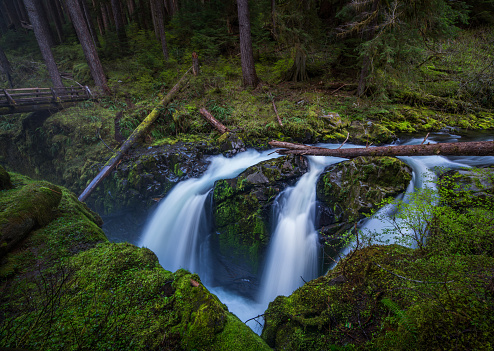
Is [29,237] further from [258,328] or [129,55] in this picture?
[129,55]

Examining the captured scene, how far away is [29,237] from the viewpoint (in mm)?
3457

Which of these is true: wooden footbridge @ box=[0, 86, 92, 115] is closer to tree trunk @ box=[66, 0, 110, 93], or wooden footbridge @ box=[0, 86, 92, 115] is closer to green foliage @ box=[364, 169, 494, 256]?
tree trunk @ box=[66, 0, 110, 93]

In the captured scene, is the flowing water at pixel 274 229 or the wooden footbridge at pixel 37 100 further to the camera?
the wooden footbridge at pixel 37 100

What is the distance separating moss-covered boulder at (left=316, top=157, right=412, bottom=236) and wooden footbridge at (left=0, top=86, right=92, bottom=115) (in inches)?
510

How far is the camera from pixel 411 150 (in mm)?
4977

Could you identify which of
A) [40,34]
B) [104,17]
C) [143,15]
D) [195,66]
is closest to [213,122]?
[195,66]

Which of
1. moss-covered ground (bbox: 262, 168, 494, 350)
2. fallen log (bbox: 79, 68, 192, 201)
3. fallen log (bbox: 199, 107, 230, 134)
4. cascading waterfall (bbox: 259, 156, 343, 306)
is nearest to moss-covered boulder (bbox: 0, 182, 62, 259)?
fallen log (bbox: 79, 68, 192, 201)

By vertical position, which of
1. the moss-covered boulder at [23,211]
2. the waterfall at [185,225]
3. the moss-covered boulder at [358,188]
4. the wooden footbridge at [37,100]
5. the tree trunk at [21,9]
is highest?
the tree trunk at [21,9]

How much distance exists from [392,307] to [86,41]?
623 inches

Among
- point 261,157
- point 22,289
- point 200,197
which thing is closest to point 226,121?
point 261,157

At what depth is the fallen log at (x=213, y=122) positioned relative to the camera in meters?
8.95

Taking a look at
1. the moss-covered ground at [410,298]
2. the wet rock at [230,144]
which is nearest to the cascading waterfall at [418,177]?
the moss-covered ground at [410,298]

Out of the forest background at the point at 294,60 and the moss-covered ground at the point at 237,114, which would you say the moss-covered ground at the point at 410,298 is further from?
the forest background at the point at 294,60

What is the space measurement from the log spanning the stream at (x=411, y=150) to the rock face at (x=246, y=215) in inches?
19.8
